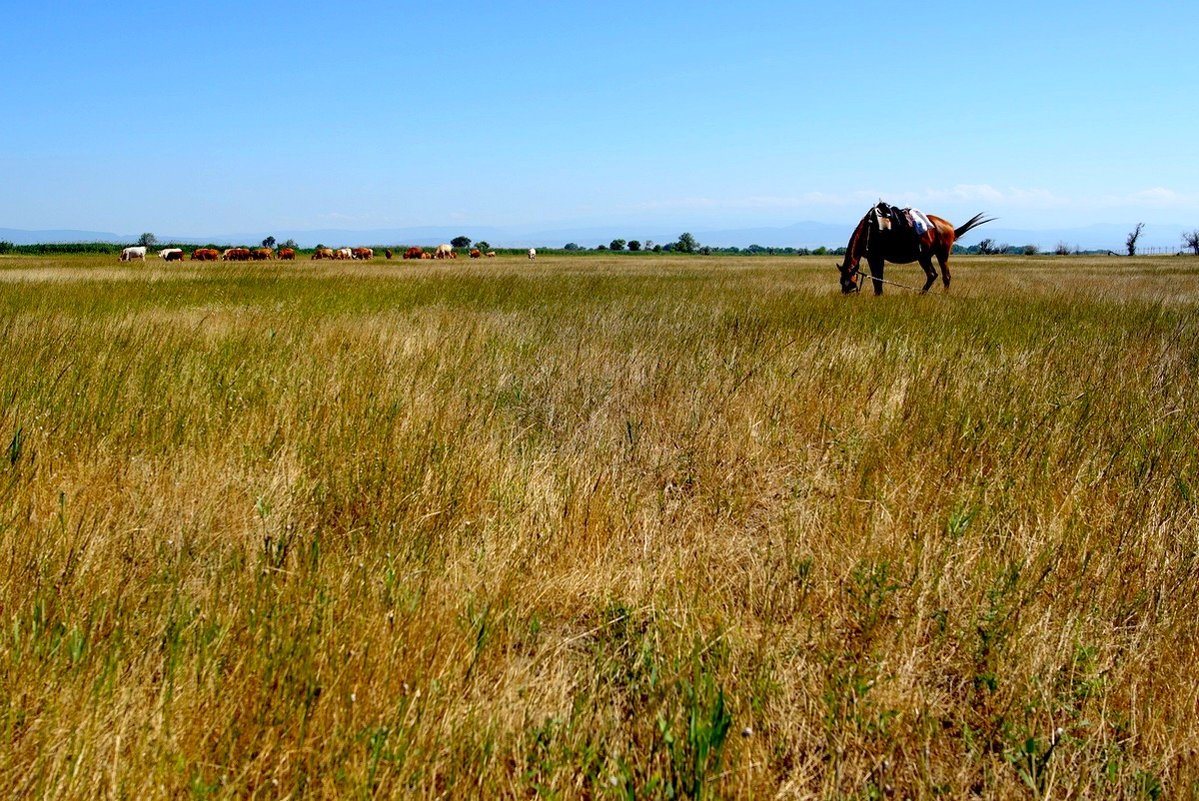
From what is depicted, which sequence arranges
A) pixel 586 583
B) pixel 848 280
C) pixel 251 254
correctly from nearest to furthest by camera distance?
pixel 586 583
pixel 848 280
pixel 251 254

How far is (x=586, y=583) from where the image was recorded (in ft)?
9.05

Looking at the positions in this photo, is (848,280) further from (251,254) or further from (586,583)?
(251,254)

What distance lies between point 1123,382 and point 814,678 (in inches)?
189

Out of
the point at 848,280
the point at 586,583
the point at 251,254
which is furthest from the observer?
the point at 251,254

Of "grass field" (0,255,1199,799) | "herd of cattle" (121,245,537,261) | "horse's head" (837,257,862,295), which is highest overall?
"herd of cattle" (121,245,537,261)

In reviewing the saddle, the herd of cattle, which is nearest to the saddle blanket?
the saddle

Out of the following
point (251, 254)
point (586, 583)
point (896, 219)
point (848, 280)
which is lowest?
point (586, 583)

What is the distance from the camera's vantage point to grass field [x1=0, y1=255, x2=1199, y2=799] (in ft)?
6.08

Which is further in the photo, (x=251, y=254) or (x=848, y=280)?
(x=251, y=254)

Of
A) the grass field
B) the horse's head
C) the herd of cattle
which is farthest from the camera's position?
the herd of cattle

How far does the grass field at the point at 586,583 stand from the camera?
1.85 m

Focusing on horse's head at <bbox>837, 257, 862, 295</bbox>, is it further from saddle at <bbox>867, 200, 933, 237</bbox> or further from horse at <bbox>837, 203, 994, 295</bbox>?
saddle at <bbox>867, 200, 933, 237</bbox>

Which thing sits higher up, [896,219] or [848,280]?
[896,219]

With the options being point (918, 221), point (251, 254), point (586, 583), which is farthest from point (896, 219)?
point (251, 254)
